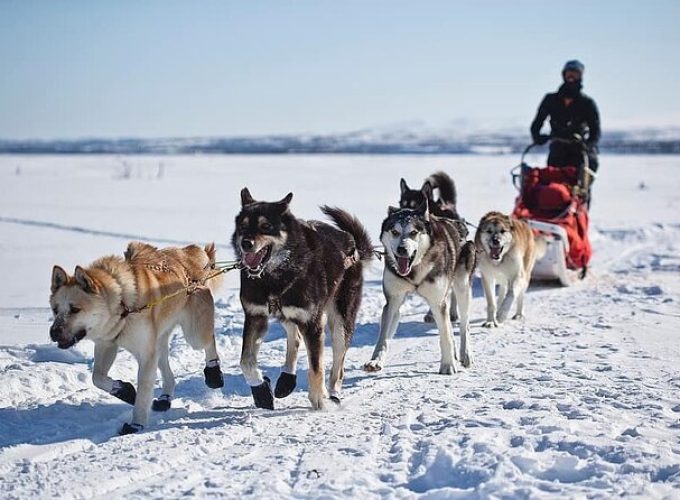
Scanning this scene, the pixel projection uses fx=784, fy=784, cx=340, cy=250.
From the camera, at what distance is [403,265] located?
5.04 metres

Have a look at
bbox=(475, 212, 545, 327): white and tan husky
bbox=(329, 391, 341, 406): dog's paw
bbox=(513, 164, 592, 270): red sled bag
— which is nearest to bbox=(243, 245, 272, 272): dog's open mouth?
bbox=(329, 391, 341, 406): dog's paw

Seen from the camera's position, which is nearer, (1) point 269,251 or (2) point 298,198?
(1) point 269,251

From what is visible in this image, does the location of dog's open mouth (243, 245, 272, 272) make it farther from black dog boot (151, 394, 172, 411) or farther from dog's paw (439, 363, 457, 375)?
dog's paw (439, 363, 457, 375)

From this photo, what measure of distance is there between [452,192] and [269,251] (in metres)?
3.18

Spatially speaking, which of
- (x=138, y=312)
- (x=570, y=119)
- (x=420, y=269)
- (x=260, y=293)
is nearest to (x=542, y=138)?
(x=570, y=119)

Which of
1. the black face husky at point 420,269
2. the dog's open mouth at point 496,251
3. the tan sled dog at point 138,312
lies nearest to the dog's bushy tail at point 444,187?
the dog's open mouth at point 496,251

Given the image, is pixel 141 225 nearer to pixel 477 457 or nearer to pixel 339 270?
pixel 339 270

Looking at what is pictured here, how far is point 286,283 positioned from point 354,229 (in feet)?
3.01

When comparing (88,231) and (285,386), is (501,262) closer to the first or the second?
(285,386)

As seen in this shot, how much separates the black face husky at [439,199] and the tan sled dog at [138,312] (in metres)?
1.97

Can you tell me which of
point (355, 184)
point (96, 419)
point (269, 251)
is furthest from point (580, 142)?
point (355, 184)

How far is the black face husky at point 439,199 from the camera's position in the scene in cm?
600

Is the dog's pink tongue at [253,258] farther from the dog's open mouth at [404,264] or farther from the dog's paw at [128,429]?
the dog's open mouth at [404,264]

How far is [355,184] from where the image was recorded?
22391 mm
